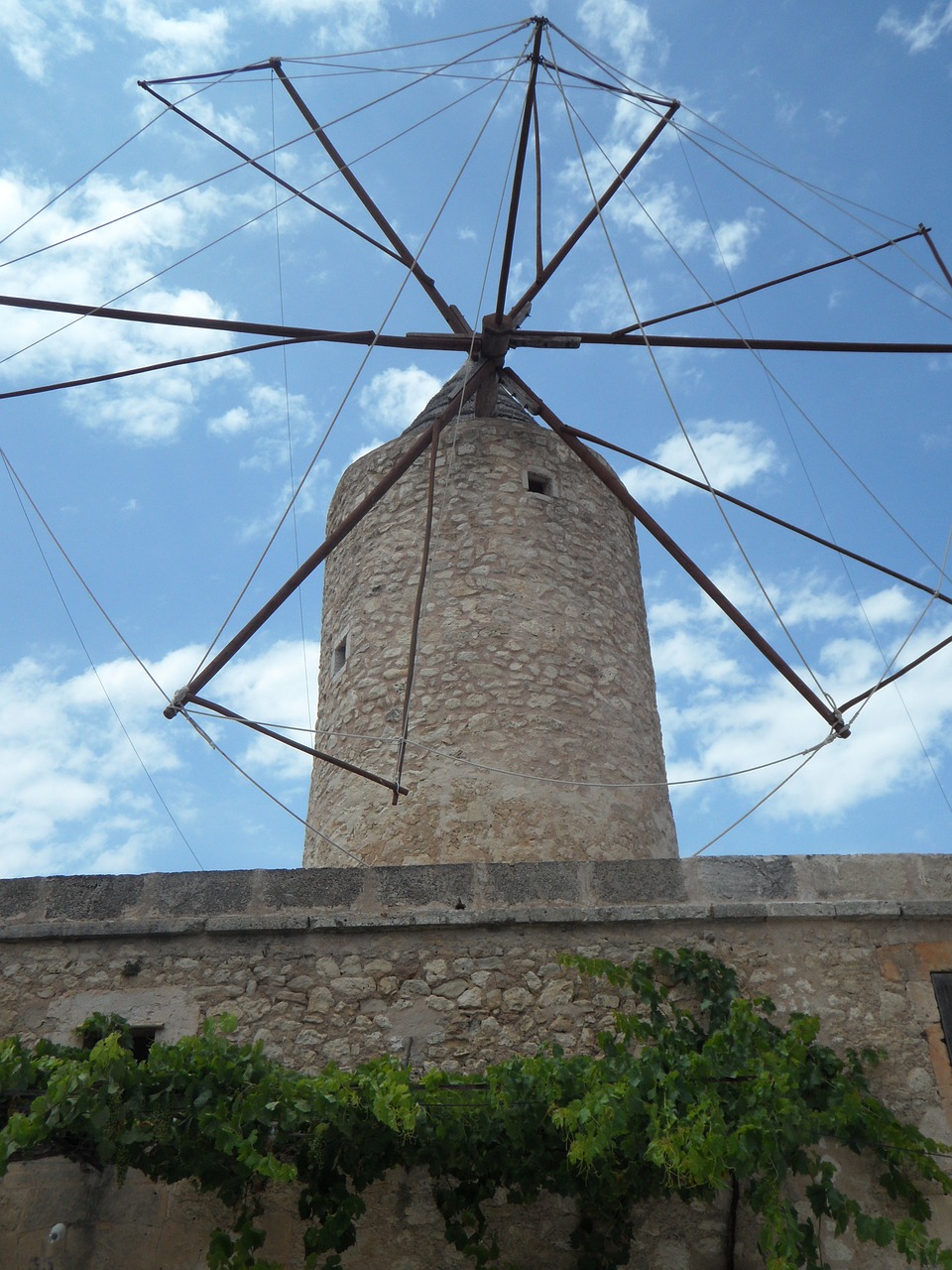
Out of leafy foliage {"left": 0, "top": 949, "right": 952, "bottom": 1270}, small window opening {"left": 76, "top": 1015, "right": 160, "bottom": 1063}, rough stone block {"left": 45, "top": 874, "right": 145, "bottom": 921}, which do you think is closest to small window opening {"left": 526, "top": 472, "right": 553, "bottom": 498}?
rough stone block {"left": 45, "top": 874, "right": 145, "bottom": 921}

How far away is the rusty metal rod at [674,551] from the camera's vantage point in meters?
5.91

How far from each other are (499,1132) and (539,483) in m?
4.99

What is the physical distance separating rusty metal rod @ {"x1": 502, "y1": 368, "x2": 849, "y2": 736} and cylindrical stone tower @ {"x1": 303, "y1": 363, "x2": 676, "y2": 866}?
9.0 inches

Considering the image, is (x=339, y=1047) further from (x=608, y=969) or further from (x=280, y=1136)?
(x=608, y=969)

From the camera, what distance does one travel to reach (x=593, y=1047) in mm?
4082

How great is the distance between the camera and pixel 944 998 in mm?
4152

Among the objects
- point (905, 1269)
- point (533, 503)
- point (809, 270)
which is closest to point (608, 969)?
point (905, 1269)

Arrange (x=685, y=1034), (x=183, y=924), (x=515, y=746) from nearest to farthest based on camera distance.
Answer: (x=685, y=1034) < (x=183, y=924) < (x=515, y=746)

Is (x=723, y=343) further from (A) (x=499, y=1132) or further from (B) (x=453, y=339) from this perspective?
(A) (x=499, y=1132)

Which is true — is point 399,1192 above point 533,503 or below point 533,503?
below

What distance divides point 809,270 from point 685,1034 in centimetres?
566

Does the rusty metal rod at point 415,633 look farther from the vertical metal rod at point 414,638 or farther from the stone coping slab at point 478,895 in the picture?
Result: the stone coping slab at point 478,895

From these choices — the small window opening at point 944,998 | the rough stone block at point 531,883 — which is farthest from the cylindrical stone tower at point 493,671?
the small window opening at point 944,998

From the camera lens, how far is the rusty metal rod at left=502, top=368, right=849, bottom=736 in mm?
5906
